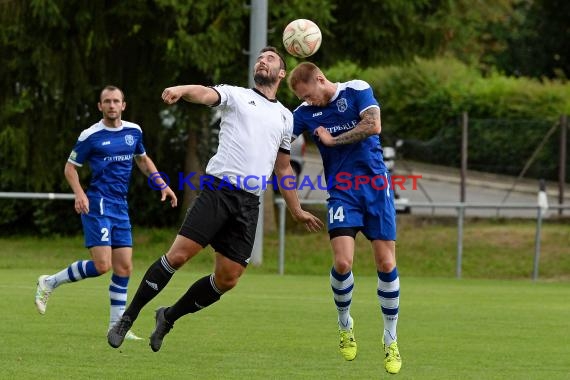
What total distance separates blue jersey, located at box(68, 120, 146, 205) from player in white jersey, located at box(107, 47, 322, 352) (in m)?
2.51

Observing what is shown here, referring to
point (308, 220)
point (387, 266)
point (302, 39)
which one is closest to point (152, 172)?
point (302, 39)

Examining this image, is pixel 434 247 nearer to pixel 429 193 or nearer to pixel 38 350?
pixel 429 193

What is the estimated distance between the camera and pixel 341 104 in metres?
10.1

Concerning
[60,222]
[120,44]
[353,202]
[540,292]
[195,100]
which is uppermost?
[195,100]

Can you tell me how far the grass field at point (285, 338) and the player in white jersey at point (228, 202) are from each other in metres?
0.52

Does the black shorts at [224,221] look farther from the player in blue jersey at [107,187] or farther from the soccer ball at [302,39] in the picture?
the player in blue jersey at [107,187]

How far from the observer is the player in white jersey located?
9.18 meters

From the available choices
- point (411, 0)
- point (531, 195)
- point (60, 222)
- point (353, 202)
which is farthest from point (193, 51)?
point (353, 202)

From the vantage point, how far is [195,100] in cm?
877

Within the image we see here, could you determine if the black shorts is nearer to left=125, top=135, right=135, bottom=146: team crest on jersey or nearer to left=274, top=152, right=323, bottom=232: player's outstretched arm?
left=274, top=152, right=323, bottom=232: player's outstretched arm

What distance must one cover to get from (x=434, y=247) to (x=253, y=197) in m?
15.3

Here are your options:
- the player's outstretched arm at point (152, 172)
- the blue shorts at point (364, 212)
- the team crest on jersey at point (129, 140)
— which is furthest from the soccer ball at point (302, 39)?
the player's outstretched arm at point (152, 172)

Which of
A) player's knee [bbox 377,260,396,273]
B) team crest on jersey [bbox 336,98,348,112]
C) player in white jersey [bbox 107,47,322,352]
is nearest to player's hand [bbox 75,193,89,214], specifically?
player in white jersey [bbox 107,47,322,352]

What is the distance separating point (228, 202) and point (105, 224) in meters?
2.79
